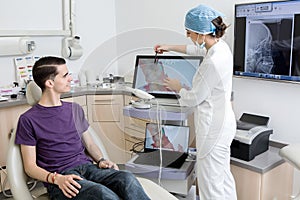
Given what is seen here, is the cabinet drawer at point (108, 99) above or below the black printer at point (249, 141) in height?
above

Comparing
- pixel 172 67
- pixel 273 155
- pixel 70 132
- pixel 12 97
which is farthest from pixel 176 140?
pixel 12 97

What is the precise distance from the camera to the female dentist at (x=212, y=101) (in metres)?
1.60

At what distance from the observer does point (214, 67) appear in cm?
158

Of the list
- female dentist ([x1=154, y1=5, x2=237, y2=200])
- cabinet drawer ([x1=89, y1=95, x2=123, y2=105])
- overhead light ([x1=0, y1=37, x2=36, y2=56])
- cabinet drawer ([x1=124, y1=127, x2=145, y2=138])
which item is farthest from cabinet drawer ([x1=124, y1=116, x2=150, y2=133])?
overhead light ([x1=0, y1=37, x2=36, y2=56])

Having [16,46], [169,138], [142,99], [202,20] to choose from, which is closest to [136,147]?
[169,138]

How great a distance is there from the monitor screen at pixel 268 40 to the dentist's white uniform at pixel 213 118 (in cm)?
44

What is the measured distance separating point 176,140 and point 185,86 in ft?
1.25

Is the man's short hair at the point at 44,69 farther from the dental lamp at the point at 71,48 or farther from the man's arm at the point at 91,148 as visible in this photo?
the dental lamp at the point at 71,48

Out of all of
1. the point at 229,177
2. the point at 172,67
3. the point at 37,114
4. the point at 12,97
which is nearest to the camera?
the point at 37,114

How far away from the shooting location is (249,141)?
1816 mm

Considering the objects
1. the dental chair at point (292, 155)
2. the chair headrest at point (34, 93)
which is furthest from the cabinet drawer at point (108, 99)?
the dental chair at point (292, 155)

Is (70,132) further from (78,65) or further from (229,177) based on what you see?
(78,65)

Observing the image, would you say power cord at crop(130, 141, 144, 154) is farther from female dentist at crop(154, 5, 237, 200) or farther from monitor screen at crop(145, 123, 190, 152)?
female dentist at crop(154, 5, 237, 200)

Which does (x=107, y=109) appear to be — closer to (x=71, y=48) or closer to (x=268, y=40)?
(x=268, y=40)
